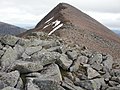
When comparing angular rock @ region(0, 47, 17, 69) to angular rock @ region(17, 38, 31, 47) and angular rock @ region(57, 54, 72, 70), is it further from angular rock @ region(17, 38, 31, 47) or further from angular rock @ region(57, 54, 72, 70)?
angular rock @ region(57, 54, 72, 70)

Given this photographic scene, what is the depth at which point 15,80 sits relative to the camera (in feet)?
64.5

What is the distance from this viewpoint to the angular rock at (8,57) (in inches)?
878

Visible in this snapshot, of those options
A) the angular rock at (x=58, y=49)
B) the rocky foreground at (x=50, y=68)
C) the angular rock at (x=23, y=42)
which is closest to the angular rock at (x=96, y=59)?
the rocky foreground at (x=50, y=68)

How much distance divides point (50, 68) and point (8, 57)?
11.8 ft

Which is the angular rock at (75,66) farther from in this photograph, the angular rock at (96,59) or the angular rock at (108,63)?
the angular rock at (108,63)

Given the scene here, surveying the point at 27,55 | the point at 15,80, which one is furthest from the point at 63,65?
the point at 15,80

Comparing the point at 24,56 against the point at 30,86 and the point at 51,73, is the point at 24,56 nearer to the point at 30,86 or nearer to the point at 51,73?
the point at 51,73

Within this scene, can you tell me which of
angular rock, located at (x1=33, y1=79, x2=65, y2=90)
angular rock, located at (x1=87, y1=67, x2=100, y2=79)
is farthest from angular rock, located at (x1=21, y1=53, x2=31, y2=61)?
angular rock, located at (x1=87, y1=67, x2=100, y2=79)

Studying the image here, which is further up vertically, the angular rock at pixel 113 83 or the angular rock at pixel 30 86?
the angular rock at pixel 113 83

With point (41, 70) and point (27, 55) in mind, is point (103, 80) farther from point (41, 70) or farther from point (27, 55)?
point (27, 55)

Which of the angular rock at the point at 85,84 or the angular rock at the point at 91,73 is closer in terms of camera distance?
the angular rock at the point at 85,84

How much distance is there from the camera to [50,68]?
22375 mm

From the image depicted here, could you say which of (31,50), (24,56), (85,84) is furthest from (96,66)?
(24,56)

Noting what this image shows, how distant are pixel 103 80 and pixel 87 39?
3322cm
